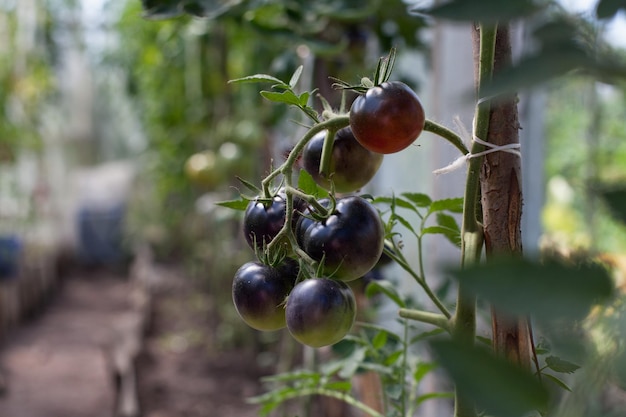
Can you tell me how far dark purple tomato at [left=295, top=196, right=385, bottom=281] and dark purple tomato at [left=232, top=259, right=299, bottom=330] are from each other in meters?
0.04

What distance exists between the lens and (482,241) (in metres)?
0.52

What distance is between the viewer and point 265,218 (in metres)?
0.56

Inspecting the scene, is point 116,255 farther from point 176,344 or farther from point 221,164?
point 221,164

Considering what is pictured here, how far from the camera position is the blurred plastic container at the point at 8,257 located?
443cm

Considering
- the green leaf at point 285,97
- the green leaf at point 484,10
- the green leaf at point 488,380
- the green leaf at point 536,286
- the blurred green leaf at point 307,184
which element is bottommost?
the green leaf at point 488,380

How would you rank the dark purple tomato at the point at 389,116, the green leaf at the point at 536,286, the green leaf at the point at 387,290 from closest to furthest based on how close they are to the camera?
the green leaf at the point at 536,286 < the dark purple tomato at the point at 389,116 < the green leaf at the point at 387,290

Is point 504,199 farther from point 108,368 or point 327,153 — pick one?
point 108,368

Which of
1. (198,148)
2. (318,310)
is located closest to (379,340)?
(318,310)

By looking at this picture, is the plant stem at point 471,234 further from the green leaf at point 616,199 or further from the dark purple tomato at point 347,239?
the green leaf at point 616,199

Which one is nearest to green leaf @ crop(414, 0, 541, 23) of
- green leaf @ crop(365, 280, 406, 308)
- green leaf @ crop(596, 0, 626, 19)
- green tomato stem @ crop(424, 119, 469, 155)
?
green leaf @ crop(596, 0, 626, 19)

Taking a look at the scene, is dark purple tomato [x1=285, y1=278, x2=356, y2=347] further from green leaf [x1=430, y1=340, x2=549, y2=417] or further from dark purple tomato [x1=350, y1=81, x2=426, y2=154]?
green leaf [x1=430, y1=340, x2=549, y2=417]

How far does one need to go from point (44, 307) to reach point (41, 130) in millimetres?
2121

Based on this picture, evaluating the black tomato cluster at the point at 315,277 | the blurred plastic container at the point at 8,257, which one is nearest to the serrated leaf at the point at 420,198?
the black tomato cluster at the point at 315,277

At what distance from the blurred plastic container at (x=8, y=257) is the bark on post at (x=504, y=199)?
4487mm
